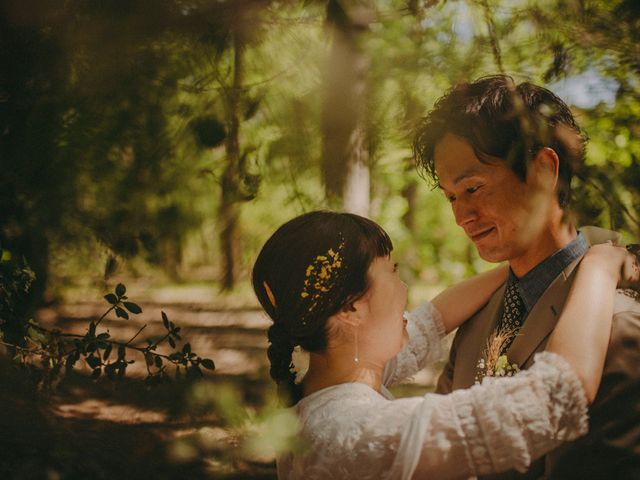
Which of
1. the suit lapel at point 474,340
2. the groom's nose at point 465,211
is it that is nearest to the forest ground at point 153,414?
the suit lapel at point 474,340

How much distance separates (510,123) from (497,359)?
0.72 m

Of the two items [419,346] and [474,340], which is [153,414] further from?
[474,340]

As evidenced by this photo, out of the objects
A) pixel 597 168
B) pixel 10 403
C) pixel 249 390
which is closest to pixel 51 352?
pixel 10 403

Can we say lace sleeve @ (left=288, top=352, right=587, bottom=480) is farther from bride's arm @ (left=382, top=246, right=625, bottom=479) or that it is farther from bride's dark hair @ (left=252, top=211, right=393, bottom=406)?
bride's dark hair @ (left=252, top=211, right=393, bottom=406)

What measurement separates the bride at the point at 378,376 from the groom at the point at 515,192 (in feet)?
0.71

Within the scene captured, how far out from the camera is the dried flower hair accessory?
161 centimetres

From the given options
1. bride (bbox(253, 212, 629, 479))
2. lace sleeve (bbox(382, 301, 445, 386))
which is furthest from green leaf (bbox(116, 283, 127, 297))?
lace sleeve (bbox(382, 301, 445, 386))

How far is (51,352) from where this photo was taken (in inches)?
77.5

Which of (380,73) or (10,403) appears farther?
(10,403)

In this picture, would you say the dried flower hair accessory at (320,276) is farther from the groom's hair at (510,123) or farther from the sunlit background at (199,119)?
the groom's hair at (510,123)

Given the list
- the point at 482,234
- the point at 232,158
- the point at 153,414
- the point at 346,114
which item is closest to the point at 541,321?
the point at 482,234

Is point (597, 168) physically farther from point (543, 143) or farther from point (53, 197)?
point (53, 197)

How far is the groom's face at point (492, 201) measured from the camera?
1.88 m

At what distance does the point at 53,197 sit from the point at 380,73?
3.45 feet
